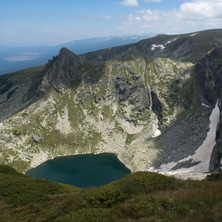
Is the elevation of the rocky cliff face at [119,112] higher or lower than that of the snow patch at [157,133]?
higher

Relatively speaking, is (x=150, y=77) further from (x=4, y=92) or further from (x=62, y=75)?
(x=4, y=92)

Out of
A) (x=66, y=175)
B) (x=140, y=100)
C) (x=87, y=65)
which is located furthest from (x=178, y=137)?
(x=87, y=65)

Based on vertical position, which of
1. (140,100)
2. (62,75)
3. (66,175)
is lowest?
(66,175)

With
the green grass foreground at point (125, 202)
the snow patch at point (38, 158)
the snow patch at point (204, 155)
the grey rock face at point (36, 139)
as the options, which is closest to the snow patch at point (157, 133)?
the snow patch at point (204, 155)

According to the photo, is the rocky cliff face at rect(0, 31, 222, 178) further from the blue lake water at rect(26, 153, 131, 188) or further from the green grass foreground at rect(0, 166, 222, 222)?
the green grass foreground at rect(0, 166, 222, 222)

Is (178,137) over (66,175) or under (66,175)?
over

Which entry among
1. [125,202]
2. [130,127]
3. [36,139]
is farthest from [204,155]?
[36,139]

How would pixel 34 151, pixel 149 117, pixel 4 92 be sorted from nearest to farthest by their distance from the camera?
pixel 34 151, pixel 149 117, pixel 4 92

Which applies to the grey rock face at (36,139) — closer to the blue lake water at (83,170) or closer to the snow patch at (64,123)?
the snow patch at (64,123)
